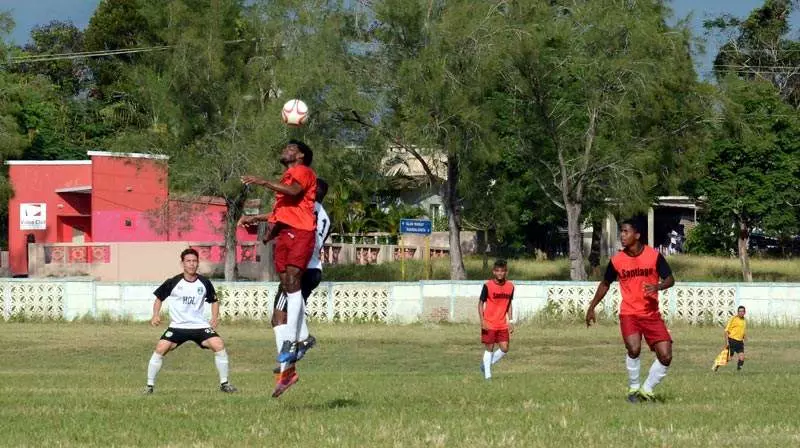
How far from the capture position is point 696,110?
153 feet

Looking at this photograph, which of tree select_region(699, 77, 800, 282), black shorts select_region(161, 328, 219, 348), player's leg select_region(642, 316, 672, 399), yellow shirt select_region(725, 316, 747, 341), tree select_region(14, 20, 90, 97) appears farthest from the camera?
tree select_region(14, 20, 90, 97)

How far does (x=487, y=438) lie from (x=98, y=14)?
82257 mm

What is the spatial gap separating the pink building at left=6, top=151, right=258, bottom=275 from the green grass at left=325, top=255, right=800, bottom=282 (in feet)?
18.0

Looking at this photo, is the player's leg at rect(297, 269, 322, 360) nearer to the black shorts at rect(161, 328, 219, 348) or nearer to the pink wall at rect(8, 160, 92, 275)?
the black shorts at rect(161, 328, 219, 348)

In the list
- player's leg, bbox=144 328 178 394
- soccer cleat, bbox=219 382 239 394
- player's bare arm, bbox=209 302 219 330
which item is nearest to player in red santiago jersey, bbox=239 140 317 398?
soccer cleat, bbox=219 382 239 394

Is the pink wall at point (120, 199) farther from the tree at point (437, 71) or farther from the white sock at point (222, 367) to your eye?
the white sock at point (222, 367)

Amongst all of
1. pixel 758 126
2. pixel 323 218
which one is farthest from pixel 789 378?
pixel 758 126

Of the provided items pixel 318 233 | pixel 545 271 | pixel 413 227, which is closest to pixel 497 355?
pixel 318 233

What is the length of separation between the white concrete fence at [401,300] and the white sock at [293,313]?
2613 centimetres

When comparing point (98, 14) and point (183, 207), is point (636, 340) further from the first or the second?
point (98, 14)

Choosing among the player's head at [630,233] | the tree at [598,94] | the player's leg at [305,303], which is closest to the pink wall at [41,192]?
the tree at [598,94]

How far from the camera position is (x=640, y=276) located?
14.0 meters

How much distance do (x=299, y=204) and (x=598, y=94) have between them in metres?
34.3

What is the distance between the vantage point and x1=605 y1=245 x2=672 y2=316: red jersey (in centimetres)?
1394
